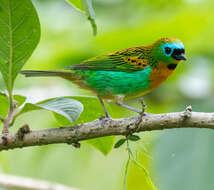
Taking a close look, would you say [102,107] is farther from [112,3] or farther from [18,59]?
[112,3]

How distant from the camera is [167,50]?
14.1ft

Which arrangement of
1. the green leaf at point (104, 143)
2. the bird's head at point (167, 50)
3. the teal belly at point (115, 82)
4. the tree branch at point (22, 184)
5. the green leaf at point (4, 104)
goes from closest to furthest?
the green leaf at point (4, 104)
the green leaf at point (104, 143)
the tree branch at point (22, 184)
the teal belly at point (115, 82)
the bird's head at point (167, 50)

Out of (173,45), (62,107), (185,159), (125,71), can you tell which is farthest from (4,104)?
(185,159)

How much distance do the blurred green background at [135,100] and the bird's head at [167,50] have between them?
0.47 metres

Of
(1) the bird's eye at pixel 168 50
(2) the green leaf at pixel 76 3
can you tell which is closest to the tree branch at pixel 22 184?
(1) the bird's eye at pixel 168 50

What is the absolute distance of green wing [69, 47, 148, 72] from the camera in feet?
13.3

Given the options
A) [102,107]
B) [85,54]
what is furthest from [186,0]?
[102,107]

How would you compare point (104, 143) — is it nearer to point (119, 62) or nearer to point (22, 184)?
point (22, 184)

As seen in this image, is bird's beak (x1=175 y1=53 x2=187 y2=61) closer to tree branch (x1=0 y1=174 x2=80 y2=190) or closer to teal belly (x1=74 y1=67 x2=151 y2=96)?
teal belly (x1=74 y1=67 x2=151 y2=96)

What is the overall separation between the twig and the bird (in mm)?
1243

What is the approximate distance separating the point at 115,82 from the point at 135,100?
1023 mm

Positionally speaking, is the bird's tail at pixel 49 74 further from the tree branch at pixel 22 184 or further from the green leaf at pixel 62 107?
the green leaf at pixel 62 107

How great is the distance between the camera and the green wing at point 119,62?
160 inches

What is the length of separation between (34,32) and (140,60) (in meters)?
2.07
